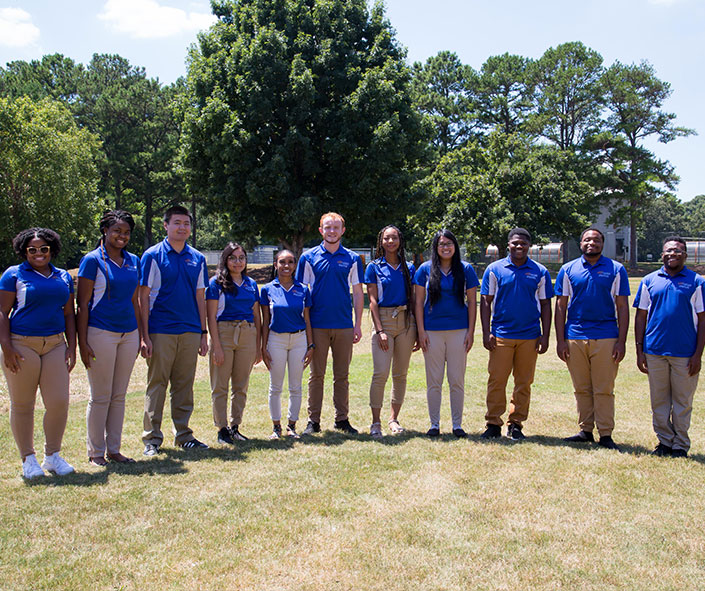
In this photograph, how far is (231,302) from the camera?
6094mm

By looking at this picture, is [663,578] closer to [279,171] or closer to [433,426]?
[433,426]

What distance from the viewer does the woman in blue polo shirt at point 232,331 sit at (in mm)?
6047

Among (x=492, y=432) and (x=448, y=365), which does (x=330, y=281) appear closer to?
(x=448, y=365)

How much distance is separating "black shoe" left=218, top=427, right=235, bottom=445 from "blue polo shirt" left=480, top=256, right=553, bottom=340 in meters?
2.93

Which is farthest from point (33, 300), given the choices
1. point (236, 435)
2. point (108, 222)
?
point (236, 435)

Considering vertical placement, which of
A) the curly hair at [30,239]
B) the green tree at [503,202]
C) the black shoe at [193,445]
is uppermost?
the green tree at [503,202]

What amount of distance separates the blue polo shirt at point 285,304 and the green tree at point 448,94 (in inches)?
1702

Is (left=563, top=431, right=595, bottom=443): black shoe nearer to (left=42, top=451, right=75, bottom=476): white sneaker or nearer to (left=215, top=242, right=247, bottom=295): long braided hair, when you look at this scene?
(left=215, top=242, right=247, bottom=295): long braided hair

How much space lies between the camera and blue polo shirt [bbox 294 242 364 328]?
6.42m

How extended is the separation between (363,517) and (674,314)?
359 cm

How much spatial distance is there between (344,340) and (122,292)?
91.0 inches

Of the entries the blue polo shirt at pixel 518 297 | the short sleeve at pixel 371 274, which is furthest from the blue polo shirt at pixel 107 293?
the blue polo shirt at pixel 518 297

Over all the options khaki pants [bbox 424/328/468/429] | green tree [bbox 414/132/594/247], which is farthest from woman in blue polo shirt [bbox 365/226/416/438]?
green tree [bbox 414/132/594/247]

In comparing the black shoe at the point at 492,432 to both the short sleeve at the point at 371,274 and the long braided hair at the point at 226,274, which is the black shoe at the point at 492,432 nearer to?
the short sleeve at the point at 371,274
